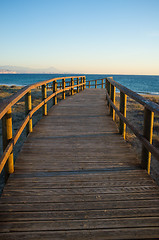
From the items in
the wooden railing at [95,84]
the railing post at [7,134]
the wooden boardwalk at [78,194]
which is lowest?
the wooden boardwalk at [78,194]

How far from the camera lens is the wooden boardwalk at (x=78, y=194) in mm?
2072

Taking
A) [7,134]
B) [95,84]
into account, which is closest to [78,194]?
[7,134]

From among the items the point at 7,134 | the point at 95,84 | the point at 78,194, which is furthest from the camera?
the point at 95,84

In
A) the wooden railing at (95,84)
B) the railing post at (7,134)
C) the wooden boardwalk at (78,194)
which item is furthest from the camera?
the wooden railing at (95,84)

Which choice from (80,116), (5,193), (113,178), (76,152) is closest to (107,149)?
(76,152)

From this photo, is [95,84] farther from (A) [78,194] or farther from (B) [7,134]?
(A) [78,194]

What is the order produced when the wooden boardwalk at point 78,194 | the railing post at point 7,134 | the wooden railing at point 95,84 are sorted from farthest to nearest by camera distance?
the wooden railing at point 95,84 < the railing post at point 7,134 < the wooden boardwalk at point 78,194

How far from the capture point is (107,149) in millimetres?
4184

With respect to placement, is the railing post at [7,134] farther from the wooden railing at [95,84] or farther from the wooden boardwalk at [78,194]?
the wooden railing at [95,84]

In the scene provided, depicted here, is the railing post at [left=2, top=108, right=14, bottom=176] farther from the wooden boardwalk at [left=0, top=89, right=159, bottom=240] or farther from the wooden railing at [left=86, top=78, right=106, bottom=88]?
the wooden railing at [left=86, top=78, right=106, bottom=88]

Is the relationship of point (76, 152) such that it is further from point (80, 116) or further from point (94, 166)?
point (80, 116)

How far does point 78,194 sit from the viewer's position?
8.71 ft

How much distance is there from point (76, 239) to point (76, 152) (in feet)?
7.00

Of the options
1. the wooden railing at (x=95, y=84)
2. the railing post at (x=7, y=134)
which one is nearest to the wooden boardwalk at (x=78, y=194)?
the railing post at (x=7, y=134)
